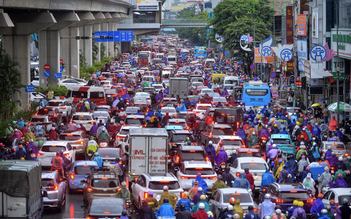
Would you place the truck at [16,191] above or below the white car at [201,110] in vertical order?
below

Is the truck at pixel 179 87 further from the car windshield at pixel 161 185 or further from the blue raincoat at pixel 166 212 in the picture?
the blue raincoat at pixel 166 212

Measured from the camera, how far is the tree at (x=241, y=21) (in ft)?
262

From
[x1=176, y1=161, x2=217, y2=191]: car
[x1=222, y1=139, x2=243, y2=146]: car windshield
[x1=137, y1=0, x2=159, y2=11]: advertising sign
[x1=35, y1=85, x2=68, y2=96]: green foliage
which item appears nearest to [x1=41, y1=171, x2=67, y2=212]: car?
[x1=176, y1=161, x2=217, y2=191]: car

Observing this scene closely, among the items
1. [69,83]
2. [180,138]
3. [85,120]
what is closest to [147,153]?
[180,138]

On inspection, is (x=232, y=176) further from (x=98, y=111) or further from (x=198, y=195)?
(x=98, y=111)

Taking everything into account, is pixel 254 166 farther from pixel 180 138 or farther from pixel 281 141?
pixel 180 138

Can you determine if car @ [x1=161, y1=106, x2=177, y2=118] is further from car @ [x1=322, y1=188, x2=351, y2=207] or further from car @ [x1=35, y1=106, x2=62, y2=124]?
car @ [x1=322, y1=188, x2=351, y2=207]

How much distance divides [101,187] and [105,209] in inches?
128

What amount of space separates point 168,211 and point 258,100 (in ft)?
100

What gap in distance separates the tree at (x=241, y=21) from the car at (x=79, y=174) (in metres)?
54.1

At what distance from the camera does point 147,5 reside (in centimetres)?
14025

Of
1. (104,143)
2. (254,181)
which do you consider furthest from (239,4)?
(254,181)

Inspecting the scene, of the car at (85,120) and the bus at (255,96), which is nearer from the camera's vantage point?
the car at (85,120)

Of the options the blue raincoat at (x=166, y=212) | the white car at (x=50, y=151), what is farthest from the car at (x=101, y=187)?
the white car at (x=50, y=151)
